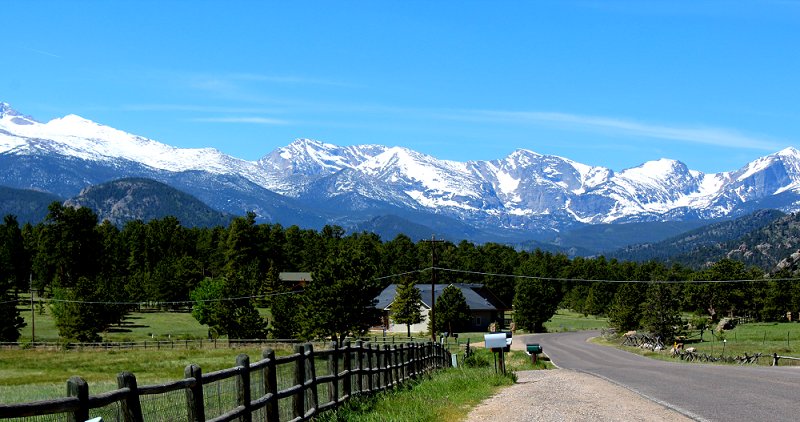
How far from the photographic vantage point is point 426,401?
22766 mm

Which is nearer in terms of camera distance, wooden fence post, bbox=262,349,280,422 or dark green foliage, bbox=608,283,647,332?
wooden fence post, bbox=262,349,280,422

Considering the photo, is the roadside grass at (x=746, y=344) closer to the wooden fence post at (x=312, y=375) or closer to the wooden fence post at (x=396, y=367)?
the wooden fence post at (x=396, y=367)

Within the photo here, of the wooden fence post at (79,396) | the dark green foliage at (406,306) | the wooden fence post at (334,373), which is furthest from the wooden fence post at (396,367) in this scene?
the dark green foliage at (406,306)

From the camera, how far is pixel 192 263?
146 meters

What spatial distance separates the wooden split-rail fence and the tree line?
217ft

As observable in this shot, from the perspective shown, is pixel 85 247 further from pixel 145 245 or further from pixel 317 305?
pixel 317 305

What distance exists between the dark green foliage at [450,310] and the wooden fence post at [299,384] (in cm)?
9952

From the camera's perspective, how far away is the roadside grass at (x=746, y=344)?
73750mm

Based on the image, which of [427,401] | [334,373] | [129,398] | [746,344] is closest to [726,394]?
[427,401]

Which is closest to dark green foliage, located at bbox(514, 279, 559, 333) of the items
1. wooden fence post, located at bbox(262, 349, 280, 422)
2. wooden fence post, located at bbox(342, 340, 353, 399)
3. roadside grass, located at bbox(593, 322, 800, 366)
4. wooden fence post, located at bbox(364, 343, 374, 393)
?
roadside grass, located at bbox(593, 322, 800, 366)

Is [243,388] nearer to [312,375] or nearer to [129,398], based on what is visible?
[129,398]

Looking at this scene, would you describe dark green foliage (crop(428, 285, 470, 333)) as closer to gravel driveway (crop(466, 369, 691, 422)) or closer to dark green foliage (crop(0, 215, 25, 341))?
dark green foliage (crop(0, 215, 25, 341))

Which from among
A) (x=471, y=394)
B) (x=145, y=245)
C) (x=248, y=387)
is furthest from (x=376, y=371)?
(x=145, y=245)

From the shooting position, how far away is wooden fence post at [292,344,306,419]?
1694 centimetres
